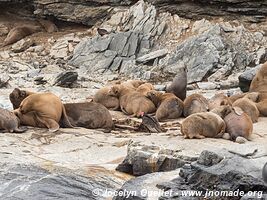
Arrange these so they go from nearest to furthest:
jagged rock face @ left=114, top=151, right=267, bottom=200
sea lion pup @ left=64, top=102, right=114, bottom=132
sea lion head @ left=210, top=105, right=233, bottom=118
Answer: jagged rock face @ left=114, top=151, right=267, bottom=200 < sea lion head @ left=210, top=105, right=233, bottom=118 < sea lion pup @ left=64, top=102, right=114, bottom=132

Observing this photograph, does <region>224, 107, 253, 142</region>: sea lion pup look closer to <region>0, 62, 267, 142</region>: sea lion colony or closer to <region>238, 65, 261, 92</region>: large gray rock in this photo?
<region>0, 62, 267, 142</region>: sea lion colony

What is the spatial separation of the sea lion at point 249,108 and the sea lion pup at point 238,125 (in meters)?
0.93

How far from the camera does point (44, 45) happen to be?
17.8 m

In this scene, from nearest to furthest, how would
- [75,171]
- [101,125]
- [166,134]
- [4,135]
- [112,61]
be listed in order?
[75,171] → [4,135] → [166,134] → [101,125] → [112,61]

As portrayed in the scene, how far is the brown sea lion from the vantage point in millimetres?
18797

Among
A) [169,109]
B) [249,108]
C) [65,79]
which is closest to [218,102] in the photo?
[249,108]

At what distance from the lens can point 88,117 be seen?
9.30m

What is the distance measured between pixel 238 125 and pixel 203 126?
1.54 feet

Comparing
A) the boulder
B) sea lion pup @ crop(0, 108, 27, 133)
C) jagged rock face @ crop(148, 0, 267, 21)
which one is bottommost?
the boulder

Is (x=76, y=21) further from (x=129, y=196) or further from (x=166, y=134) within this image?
(x=129, y=196)

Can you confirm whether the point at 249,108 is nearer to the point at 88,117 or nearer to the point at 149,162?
the point at 88,117

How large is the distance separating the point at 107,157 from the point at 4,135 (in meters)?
1.59

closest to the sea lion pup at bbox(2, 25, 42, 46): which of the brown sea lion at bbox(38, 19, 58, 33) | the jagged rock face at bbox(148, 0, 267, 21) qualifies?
the brown sea lion at bbox(38, 19, 58, 33)

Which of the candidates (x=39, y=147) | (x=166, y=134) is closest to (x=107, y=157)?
(x=39, y=147)
